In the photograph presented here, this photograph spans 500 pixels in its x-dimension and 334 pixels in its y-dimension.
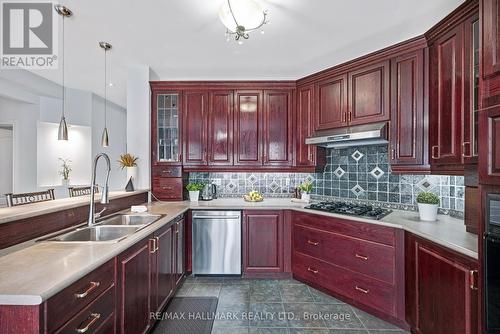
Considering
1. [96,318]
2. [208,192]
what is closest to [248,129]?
[208,192]

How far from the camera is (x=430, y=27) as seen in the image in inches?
81.0

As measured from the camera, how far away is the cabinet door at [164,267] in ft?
6.76

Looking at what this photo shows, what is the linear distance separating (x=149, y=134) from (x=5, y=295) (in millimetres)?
2462

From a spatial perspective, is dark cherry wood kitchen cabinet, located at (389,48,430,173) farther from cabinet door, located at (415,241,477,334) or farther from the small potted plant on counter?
cabinet door, located at (415,241,477,334)

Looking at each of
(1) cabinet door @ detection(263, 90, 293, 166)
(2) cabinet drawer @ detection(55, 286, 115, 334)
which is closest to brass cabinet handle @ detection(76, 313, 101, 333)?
(2) cabinet drawer @ detection(55, 286, 115, 334)

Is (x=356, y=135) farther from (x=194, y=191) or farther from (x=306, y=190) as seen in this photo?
(x=194, y=191)

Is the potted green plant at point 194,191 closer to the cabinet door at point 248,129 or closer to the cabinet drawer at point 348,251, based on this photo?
the cabinet door at point 248,129

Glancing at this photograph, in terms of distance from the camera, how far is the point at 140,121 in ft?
10.4

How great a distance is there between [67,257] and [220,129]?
2.26 meters

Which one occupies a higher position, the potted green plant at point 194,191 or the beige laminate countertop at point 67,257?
the potted green plant at point 194,191

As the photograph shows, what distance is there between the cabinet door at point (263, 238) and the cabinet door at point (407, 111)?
4.56 feet

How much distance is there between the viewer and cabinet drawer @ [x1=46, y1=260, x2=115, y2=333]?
98 cm

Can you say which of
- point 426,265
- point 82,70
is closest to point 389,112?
point 426,265

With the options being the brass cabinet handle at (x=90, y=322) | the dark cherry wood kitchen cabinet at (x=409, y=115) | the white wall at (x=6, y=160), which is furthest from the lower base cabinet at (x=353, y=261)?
the white wall at (x=6, y=160)
